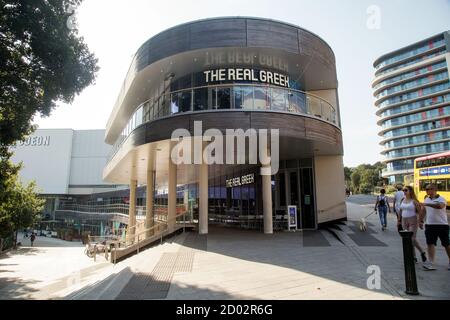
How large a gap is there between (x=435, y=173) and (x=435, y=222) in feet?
54.6

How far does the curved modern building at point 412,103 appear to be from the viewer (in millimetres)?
68000

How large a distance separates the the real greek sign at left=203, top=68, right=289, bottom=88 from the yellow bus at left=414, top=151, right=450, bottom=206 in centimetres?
1265

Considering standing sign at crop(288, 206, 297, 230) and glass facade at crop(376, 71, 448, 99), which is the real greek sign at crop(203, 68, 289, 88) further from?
glass facade at crop(376, 71, 448, 99)

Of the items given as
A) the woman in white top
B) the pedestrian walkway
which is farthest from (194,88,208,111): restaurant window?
the woman in white top

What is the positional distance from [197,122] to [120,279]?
22.4ft

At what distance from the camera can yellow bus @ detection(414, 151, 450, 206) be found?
18.6m

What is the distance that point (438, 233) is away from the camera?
20.5 ft

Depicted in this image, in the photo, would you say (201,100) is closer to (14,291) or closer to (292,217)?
(292,217)

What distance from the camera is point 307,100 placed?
13.1 meters

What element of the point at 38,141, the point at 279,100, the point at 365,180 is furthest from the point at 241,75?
the point at 365,180

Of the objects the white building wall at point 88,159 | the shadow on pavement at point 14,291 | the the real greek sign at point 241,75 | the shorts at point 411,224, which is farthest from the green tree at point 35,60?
the white building wall at point 88,159

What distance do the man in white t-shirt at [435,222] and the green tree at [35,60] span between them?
432 inches

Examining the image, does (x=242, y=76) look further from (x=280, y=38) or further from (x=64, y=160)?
(x=64, y=160)
